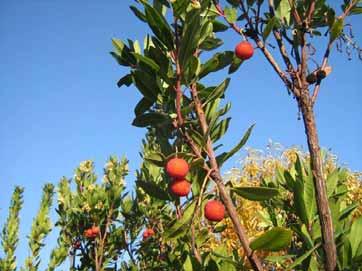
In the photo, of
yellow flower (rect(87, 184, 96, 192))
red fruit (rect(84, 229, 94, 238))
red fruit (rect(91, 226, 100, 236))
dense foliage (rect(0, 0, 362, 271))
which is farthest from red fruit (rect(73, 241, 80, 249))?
dense foliage (rect(0, 0, 362, 271))

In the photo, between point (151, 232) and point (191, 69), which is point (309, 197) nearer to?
point (191, 69)

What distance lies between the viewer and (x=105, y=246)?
6.70 m

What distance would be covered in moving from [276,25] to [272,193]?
104cm

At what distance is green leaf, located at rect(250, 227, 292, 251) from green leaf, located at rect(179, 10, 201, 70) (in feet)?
3.11

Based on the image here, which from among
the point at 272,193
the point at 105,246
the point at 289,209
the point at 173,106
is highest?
the point at 105,246

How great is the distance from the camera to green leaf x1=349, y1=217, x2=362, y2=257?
2.07 metres

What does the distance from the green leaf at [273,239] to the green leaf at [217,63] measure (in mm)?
981

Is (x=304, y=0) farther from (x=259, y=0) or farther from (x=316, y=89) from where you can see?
Result: (x=316, y=89)

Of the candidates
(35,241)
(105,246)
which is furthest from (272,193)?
(35,241)

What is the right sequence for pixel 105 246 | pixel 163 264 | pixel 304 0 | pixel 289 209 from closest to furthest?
pixel 304 0
pixel 289 209
pixel 163 264
pixel 105 246

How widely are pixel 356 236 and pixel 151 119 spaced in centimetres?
128

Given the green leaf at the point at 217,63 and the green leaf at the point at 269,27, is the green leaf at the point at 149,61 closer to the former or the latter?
the green leaf at the point at 217,63

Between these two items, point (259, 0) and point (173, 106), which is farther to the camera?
point (259, 0)

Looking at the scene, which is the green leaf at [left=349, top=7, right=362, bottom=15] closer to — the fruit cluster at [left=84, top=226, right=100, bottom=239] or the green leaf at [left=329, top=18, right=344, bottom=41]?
the green leaf at [left=329, top=18, right=344, bottom=41]
